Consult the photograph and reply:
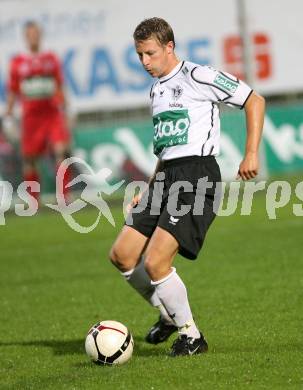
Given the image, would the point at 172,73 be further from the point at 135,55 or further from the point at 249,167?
the point at 135,55

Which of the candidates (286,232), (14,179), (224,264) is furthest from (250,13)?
(224,264)

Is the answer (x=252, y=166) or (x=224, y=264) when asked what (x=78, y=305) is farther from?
(x=252, y=166)

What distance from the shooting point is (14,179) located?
1988 centimetres

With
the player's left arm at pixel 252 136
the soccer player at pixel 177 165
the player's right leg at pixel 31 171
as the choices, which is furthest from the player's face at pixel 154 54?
the player's right leg at pixel 31 171

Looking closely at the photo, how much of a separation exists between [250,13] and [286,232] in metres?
8.08

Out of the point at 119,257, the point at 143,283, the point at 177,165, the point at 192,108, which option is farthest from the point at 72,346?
the point at 192,108

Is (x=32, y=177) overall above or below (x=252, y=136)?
below

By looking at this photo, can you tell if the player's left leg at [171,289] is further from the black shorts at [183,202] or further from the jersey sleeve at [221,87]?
the jersey sleeve at [221,87]

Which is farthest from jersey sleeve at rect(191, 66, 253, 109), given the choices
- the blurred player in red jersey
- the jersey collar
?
the blurred player in red jersey

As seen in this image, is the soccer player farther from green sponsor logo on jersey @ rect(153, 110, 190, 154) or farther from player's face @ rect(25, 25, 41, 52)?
player's face @ rect(25, 25, 41, 52)

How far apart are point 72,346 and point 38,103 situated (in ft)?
37.4

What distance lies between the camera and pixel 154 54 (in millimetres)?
7039

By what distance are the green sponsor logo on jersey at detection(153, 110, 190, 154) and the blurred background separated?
13.3m

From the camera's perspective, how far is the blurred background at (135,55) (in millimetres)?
20578
